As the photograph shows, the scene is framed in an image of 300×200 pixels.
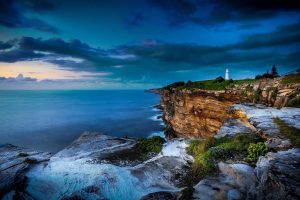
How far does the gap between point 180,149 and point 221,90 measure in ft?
52.0

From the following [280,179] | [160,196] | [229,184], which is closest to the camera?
[280,179]

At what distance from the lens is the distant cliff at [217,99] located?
63.8ft

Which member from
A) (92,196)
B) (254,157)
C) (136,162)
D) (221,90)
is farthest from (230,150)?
(221,90)

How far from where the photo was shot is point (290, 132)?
36.6 ft

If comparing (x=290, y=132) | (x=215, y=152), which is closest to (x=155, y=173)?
(x=215, y=152)

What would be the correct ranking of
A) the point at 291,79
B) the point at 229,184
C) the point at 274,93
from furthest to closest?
the point at 291,79, the point at 274,93, the point at 229,184

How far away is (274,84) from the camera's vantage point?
839 inches

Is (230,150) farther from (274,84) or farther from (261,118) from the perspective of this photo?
(274,84)

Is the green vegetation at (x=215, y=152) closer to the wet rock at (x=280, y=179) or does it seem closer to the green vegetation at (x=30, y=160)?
the wet rock at (x=280, y=179)

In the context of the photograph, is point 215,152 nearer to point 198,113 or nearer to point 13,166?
point 13,166

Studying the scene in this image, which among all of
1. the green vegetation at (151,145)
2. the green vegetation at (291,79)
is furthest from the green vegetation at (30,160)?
the green vegetation at (291,79)

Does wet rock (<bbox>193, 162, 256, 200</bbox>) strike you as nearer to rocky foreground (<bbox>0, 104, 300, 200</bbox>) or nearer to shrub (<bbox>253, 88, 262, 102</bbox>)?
rocky foreground (<bbox>0, 104, 300, 200</bbox>)

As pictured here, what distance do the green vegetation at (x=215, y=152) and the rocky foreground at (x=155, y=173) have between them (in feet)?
1.84

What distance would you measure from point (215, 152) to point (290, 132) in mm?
4359
